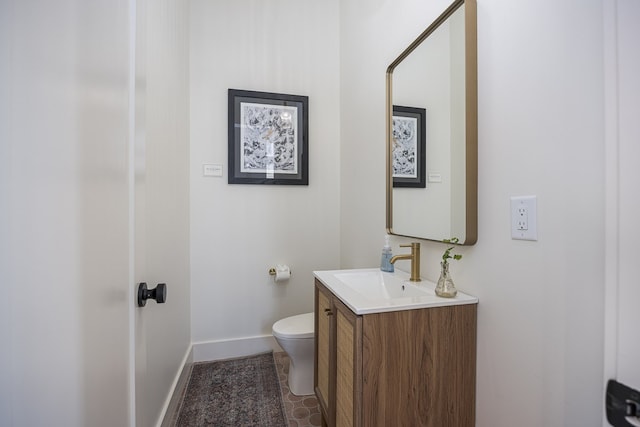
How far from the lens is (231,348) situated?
2184 millimetres

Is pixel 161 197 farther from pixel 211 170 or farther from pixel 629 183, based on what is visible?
pixel 629 183

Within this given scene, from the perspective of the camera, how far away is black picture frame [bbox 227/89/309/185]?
2.20 m

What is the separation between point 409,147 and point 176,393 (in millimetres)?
1970

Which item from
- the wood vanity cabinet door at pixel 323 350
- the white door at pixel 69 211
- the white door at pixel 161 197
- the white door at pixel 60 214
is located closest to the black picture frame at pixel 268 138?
the white door at pixel 161 197

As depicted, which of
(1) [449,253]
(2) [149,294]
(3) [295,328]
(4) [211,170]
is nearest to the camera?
(2) [149,294]

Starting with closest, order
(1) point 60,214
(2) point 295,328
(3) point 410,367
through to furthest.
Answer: (1) point 60,214, (3) point 410,367, (2) point 295,328

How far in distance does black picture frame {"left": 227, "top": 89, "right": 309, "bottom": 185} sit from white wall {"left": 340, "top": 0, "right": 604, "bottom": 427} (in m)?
1.39

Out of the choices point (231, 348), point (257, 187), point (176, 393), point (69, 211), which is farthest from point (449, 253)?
point (231, 348)

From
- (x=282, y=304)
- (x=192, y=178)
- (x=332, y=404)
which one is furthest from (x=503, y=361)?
(x=192, y=178)

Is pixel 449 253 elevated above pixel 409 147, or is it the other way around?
pixel 409 147

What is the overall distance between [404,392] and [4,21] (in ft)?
4.12

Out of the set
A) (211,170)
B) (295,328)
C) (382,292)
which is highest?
(211,170)

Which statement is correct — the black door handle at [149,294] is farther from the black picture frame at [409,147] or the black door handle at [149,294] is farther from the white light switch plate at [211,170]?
the white light switch plate at [211,170]

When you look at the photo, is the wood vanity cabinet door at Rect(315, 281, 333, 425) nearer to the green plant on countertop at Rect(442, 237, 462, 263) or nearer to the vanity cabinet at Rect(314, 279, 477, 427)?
the vanity cabinet at Rect(314, 279, 477, 427)
